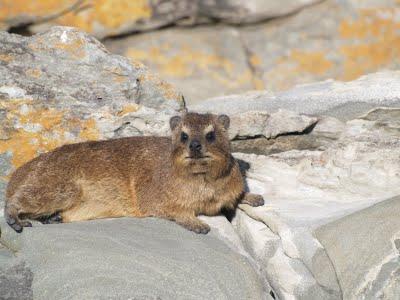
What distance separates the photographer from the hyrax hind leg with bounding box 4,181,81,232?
868 cm

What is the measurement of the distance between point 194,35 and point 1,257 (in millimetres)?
8663

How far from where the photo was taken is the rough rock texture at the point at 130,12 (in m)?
15.4

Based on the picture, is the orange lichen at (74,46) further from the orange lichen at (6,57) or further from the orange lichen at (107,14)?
the orange lichen at (107,14)

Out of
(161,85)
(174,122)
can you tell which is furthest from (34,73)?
(174,122)

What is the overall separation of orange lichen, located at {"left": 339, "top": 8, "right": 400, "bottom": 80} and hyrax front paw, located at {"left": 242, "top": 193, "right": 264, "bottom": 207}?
7.18 metres

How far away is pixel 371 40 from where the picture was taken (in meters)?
15.9

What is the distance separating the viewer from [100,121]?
32.2ft

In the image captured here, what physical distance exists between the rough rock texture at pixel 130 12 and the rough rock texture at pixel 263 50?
0.16m

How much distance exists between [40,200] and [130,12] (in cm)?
729

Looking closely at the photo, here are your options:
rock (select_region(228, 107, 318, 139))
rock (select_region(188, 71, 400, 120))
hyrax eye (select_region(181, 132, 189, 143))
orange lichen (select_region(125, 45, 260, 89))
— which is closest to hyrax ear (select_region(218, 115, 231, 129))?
hyrax eye (select_region(181, 132, 189, 143))

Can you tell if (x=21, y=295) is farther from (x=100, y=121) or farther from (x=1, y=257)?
(x=100, y=121)

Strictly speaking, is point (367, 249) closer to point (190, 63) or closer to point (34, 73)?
point (34, 73)

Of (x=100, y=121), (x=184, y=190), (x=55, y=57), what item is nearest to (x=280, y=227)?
(x=184, y=190)

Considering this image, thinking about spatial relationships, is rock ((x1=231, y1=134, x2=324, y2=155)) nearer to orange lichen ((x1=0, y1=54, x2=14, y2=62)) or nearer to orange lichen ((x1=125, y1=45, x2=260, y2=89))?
orange lichen ((x1=0, y1=54, x2=14, y2=62))
